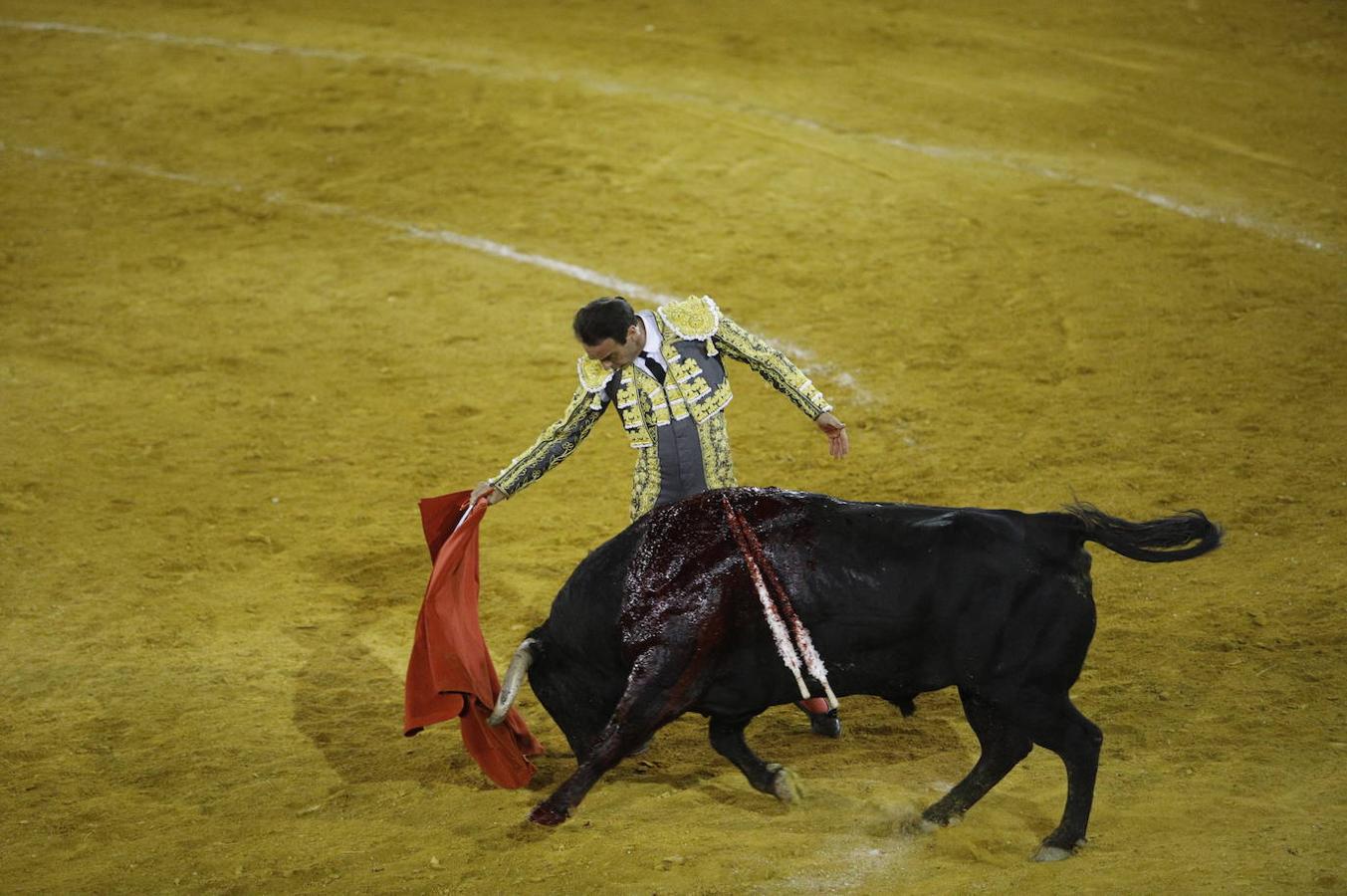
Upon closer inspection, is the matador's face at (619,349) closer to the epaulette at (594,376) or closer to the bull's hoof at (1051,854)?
the epaulette at (594,376)

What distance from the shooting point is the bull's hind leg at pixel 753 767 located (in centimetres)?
527

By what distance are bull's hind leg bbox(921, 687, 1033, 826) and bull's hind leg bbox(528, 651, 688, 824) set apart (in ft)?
3.11

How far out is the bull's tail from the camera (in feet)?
15.4

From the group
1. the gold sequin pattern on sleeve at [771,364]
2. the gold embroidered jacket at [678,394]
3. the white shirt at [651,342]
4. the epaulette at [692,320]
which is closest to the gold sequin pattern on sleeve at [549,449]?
the gold embroidered jacket at [678,394]

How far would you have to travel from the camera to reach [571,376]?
9336 mm

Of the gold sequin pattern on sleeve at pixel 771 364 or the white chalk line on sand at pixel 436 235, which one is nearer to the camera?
the gold sequin pattern on sleeve at pixel 771 364

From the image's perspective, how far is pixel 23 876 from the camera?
16.1 feet

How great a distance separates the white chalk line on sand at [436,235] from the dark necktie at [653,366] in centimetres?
358

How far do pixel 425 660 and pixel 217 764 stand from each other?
993 millimetres

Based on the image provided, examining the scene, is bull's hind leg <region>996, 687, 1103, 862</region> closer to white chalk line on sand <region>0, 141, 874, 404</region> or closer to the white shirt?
the white shirt

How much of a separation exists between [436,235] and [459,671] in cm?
665

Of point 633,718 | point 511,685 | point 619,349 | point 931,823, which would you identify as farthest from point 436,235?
point 931,823

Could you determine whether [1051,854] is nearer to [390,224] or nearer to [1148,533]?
[1148,533]

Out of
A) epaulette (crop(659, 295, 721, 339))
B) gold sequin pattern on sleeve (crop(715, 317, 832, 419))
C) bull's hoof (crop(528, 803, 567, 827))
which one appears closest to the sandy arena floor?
bull's hoof (crop(528, 803, 567, 827))
